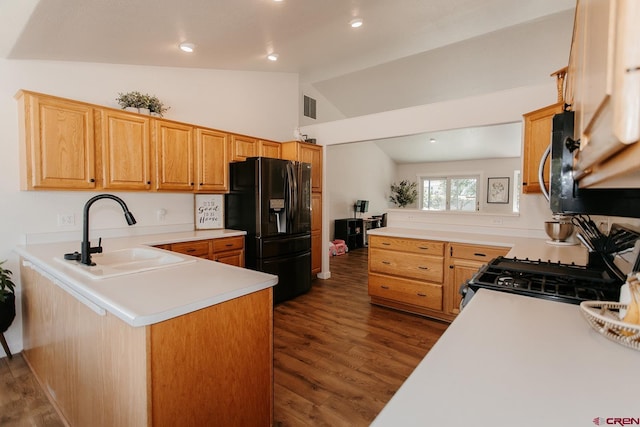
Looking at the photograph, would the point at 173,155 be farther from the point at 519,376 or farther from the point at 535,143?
the point at 535,143

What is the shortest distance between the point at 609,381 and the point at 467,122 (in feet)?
10.8

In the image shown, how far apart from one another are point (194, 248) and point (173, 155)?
3.37 ft

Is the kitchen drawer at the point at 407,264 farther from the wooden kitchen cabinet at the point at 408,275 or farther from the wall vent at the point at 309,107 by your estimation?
the wall vent at the point at 309,107

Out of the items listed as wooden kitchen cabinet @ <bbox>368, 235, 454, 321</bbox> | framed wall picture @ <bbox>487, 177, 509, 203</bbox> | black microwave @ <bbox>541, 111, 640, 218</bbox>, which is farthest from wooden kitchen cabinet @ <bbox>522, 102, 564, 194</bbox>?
framed wall picture @ <bbox>487, 177, 509, 203</bbox>

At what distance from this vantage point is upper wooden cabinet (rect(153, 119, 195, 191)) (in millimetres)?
3094

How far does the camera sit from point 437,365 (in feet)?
2.43

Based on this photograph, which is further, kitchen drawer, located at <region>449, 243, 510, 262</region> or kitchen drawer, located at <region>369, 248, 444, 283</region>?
kitchen drawer, located at <region>369, 248, 444, 283</region>

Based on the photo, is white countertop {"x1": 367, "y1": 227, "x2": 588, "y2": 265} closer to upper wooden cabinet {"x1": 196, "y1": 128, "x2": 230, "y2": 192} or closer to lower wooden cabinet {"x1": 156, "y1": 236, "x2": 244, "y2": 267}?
lower wooden cabinet {"x1": 156, "y1": 236, "x2": 244, "y2": 267}

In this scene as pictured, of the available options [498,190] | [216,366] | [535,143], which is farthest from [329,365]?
[498,190]

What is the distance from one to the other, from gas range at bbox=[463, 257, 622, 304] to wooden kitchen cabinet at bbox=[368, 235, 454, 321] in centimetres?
151

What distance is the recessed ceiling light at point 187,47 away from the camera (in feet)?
9.58

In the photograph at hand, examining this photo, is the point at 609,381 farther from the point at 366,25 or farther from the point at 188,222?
the point at 188,222

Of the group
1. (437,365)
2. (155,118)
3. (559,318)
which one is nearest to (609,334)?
(559,318)

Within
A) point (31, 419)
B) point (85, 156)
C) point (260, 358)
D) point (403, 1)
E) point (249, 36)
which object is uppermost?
point (403, 1)
